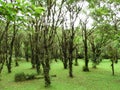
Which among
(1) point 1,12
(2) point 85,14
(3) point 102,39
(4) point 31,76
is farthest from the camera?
(3) point 102,39

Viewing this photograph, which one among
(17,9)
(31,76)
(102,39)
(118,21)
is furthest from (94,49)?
(17,9)

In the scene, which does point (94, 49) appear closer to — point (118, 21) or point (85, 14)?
point (85, 14)

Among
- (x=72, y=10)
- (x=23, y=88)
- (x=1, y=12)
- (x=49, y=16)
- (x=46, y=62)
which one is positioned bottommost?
(x=23, y=88)

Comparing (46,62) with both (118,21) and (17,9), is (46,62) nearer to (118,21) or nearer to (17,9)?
(118,21)

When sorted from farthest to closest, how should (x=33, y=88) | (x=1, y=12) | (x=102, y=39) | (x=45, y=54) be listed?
1. (x=102, y=39)
2. (x=45, y=54)
3. (x=33, y=88)
4. (x=1, y=12)

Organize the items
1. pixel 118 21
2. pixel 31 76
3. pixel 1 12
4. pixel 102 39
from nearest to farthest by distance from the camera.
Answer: pixel 1 12 → pixel 31 76 → pixel 118 21 → pixel 102 39

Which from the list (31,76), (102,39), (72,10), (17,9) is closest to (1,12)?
(17,9)

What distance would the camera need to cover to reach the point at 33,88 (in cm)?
2148

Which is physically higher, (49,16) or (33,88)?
(49,16)

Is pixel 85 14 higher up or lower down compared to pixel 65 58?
higher up

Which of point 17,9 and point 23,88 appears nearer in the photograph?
point 17,9

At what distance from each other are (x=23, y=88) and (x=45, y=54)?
4337 mm

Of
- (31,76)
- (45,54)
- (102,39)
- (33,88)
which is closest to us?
(33,88)

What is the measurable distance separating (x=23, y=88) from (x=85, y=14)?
72.6 feet
